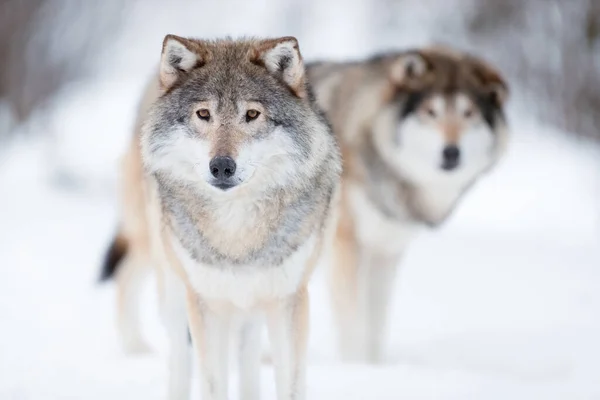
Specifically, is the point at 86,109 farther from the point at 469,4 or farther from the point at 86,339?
the point at 86,339

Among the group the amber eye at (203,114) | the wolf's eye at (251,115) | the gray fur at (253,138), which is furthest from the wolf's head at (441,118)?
the amber eye at (203,114)

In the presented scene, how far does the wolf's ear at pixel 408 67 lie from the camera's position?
15.0 feet

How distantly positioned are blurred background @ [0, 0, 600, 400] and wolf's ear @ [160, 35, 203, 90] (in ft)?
4.93

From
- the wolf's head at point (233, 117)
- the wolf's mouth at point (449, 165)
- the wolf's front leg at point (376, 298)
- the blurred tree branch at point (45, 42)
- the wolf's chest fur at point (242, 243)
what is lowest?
the wolf's front leg at point (376, 298)

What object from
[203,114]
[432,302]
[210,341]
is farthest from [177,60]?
[432,302]

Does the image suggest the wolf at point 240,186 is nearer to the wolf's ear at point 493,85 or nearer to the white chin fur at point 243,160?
the white chin fur at point 243,160

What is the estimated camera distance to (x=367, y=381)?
11.7 ft

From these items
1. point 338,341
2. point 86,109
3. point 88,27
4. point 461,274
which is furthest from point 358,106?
point 86,109

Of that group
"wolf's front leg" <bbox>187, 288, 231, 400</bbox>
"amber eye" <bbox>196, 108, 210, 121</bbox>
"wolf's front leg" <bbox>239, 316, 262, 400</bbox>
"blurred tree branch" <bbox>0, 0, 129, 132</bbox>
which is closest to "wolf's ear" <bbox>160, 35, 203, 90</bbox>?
"amber eye" <bbox>196, 108, 210, 121</bbox>

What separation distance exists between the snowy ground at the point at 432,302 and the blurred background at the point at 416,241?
2cm

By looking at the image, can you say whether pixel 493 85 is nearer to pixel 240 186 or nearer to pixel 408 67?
pixel 408 67

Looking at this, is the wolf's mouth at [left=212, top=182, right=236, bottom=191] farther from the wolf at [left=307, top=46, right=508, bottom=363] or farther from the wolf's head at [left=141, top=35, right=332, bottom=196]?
the wolf at [left=307, top=46, right=508, bottom=363]

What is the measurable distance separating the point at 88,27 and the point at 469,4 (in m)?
5.91

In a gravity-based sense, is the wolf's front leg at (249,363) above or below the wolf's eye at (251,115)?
below
